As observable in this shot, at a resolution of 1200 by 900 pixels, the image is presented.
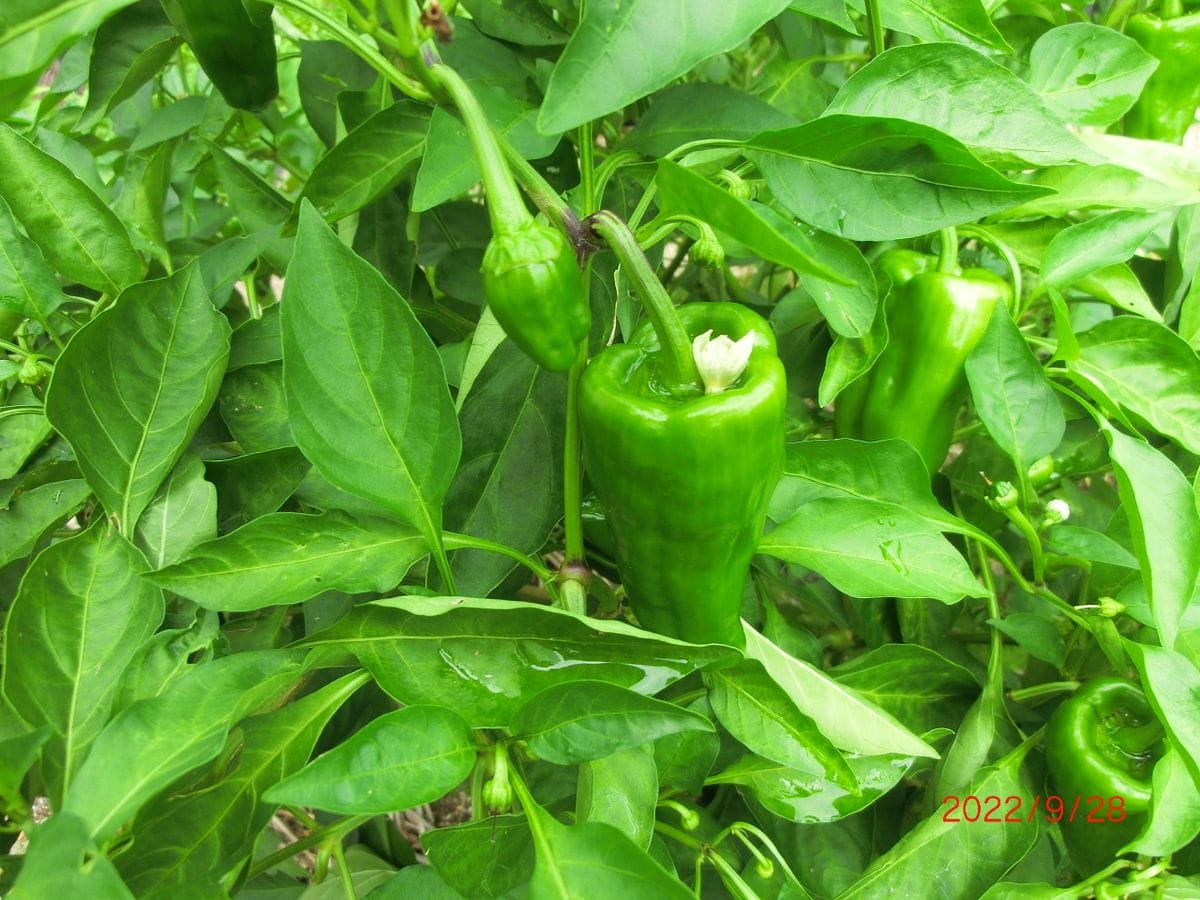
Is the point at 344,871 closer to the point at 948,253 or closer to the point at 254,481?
the point at 254,481

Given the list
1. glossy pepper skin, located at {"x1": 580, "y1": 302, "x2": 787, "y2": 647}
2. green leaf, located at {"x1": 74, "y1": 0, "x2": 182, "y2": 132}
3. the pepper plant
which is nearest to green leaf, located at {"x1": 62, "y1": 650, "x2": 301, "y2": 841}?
the pepper plant

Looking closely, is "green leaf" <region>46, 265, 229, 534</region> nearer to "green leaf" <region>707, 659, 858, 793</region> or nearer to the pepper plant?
the pepper plant

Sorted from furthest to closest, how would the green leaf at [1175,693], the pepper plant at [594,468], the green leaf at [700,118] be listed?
the green leaf at [700,118], the green leaf at [1175,693], the pepper plant at [594,468]

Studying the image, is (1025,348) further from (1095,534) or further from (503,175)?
(503,175)

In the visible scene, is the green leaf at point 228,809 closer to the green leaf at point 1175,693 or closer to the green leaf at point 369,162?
the green leaf at point 369,162

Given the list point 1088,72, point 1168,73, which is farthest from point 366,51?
point 1168,73

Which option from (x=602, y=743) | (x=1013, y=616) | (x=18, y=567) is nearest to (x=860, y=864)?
(x=1013, y=616)

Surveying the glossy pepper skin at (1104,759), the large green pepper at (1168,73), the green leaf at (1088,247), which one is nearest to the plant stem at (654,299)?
the green leaf at (1088,247)
